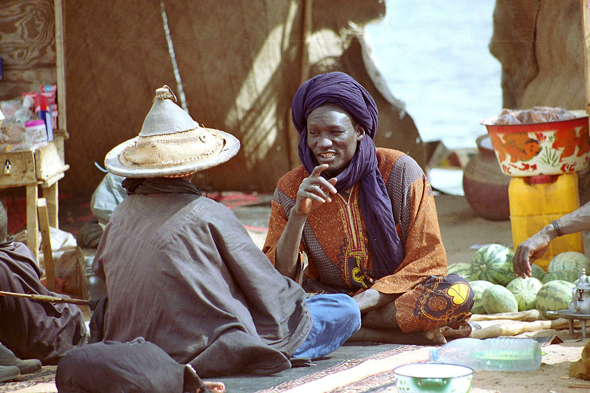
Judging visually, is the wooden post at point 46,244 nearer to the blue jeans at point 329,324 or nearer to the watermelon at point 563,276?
the blue jeans at point 329,324

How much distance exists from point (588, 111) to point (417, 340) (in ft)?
8.62

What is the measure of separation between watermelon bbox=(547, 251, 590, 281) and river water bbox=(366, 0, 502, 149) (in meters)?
13.5

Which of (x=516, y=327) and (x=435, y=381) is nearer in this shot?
(x=435, y=381)

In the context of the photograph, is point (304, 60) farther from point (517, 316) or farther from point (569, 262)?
point (517, 316)

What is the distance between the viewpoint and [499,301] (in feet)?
16.7

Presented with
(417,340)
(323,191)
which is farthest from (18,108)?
(417,340)

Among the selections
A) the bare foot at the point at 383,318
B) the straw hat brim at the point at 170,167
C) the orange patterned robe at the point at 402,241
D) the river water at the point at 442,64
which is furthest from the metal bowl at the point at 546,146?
the river water at the point at 442,64

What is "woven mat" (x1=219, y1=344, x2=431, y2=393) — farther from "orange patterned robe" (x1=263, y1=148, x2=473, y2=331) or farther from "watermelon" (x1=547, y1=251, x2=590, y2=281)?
"watermelon" (x1=547, y1=251, x2=590, y2=281)

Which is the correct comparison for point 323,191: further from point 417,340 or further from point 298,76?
point 298,76

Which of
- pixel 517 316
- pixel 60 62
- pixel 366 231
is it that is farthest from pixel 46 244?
pixel 517 316

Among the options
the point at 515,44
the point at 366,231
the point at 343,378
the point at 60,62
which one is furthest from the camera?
the point at 515,44

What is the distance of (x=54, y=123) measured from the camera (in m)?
6.43

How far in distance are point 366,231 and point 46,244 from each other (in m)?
2.93

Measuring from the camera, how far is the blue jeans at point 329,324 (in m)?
3.77
